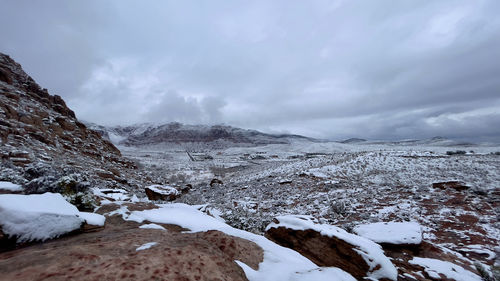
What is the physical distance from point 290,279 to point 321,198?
10.4 meters

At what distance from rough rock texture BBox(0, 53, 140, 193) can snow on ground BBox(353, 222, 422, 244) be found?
12.1m

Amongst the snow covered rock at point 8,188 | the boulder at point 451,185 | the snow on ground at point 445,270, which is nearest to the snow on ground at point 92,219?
the snow covered rock at point 8,188

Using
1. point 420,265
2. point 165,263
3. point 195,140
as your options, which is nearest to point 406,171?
point 420,265

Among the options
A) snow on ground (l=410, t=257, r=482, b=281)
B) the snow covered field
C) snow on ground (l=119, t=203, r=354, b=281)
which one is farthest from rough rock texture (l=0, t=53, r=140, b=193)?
snow on ground (l=410, t=257, r=482, b=281)

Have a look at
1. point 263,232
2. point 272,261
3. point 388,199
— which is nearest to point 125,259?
point 272,261

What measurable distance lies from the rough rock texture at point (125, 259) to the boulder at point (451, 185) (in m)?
14.3

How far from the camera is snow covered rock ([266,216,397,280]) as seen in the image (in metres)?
4.60

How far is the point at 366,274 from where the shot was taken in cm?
459

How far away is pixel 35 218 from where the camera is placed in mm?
3662

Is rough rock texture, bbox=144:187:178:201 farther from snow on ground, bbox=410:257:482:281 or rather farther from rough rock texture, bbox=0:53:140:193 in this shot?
snow on ground, bbox=410:257:482:281

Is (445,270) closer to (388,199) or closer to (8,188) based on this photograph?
(388,199)

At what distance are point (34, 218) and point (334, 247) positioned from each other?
5.83 meters

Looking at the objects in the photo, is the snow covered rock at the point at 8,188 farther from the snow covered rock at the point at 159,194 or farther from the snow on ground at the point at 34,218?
the snow covered rock at the point at 159,194

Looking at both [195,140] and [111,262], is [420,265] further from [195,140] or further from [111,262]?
[195,140]
